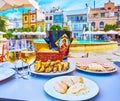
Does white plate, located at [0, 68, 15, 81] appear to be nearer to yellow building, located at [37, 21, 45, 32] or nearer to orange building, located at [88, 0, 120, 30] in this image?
yellow building, located at [37, 21, 45, 32]

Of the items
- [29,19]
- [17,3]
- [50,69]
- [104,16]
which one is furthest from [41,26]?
[50,69]

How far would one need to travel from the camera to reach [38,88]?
0.41 m

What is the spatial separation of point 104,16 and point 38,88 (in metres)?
9.21

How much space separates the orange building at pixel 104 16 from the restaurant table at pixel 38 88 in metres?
8.34

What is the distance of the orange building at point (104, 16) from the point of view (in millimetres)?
8406

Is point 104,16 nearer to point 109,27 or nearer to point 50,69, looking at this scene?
point 109,27

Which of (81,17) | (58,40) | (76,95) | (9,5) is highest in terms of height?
(81,17)

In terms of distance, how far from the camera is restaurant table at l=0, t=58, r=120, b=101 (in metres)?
0.36

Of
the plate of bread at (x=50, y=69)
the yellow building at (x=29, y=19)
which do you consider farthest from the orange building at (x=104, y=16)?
the plate of bread at (x=50, y=69)

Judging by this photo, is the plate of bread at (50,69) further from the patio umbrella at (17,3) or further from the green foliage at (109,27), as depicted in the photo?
the green foliage at (109,27)

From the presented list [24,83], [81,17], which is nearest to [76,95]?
[24,83]

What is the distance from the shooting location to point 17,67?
590 millimetres

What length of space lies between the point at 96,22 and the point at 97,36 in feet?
3.72

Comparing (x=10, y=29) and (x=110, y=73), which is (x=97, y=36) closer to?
(x=10, y=29)
